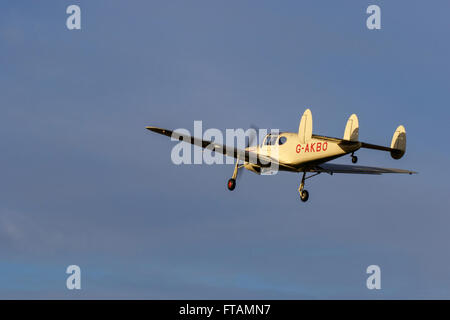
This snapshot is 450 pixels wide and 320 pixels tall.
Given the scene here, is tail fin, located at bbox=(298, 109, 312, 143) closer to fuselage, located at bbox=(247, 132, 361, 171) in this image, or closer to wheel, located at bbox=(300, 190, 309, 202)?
fuselage, located at bbox=(247, 132, 361, 171)

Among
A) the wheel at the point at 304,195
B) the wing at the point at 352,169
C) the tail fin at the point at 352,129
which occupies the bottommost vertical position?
the wheel at the point at 304,195

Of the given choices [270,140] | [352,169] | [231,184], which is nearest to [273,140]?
[270,140]

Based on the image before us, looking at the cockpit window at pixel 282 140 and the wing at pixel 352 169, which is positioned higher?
the cockpit window at pixel 282 140

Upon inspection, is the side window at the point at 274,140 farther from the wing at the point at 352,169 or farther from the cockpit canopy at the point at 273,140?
the wing at the point at 352,169

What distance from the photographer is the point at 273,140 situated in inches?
1934

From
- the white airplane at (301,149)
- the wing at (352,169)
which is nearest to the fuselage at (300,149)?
the white airplane at (301,149)

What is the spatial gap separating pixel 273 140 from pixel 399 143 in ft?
26.4

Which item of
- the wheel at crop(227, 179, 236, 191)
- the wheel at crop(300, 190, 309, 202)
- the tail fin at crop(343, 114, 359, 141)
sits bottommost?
the wheel at crop(300, 190, 309, 202)

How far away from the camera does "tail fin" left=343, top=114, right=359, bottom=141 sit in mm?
44750

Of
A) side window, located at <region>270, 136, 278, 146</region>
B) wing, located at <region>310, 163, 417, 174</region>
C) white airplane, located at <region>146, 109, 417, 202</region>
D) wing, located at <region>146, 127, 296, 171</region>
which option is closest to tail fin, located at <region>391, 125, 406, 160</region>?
white airplane, located at <region>146, 109, 417, 202</region>

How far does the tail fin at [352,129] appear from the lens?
44750 millimetres

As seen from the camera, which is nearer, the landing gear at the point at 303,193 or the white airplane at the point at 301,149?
the white airplane at the point at 301,149

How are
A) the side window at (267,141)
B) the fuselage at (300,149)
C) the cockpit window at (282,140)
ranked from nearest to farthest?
the fuselage at (300,149) → the cockpit window at (282,140) → the side window at (267,141)

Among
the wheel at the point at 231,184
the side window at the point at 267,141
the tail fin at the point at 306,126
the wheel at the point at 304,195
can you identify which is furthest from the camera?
the wheel at the point at 231,184
